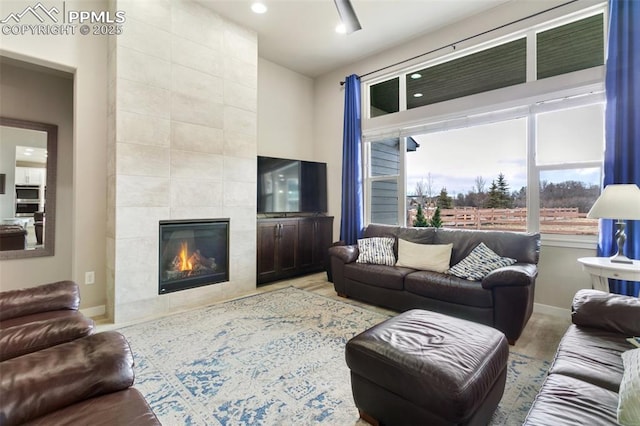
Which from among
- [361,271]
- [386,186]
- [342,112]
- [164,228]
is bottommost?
[361,271]

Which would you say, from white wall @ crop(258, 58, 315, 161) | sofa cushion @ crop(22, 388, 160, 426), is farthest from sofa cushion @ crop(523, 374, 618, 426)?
white wall @ crop(258, 58, 315, 161)

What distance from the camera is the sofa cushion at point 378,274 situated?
3.29 meters

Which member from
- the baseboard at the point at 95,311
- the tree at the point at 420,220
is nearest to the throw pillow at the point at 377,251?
the tree at the point at 420,220

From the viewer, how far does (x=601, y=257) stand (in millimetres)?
2816

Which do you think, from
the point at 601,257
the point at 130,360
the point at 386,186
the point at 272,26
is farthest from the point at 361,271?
the point at 272,26

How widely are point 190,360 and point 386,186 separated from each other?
363 cm

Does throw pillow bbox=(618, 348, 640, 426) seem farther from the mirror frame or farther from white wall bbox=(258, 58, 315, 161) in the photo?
the mirror frame

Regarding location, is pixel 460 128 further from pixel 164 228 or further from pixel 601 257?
pixel 164 228

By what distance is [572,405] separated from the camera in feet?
3.71

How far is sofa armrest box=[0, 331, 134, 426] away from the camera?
0.88 metres

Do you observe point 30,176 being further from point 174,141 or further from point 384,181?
point 384,181

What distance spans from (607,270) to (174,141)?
4212mm

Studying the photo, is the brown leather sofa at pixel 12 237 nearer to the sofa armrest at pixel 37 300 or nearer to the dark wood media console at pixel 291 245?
the sofa armrest at pixel 37 300

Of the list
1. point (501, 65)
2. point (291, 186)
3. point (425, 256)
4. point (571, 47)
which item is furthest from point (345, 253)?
point (571, 47)
